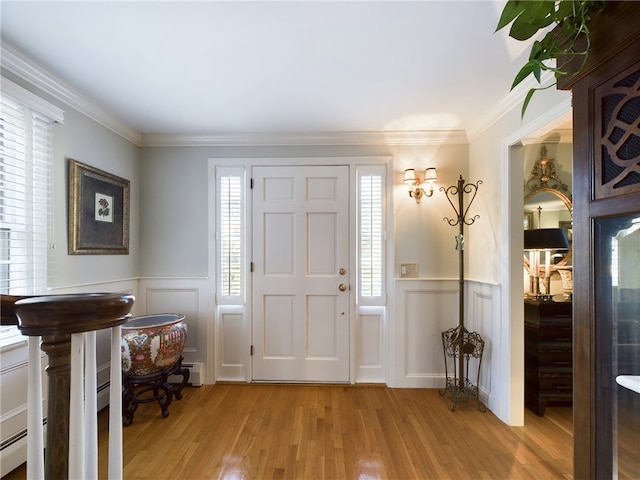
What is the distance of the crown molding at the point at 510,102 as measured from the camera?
1860 mm

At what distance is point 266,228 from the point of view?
9.39 feet

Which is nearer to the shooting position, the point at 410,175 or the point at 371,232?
the point at 410,175

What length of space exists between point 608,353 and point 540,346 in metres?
1.93

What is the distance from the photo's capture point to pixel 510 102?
215 centimetres

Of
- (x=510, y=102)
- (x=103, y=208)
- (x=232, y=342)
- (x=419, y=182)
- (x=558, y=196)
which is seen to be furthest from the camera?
(x=232, y=342)

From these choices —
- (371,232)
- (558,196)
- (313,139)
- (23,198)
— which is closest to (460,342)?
(371,232)

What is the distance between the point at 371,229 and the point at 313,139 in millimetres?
1046

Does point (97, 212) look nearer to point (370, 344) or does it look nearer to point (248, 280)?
point (248, 280)

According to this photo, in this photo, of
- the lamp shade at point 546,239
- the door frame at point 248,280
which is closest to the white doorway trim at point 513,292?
the lamp shade at point 546,239

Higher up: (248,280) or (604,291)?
(604,291)

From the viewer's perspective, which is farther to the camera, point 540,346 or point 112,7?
point 540,346

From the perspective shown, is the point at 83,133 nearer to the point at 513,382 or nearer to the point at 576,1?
the point at 576,1

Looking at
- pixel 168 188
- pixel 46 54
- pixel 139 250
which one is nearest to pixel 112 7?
pixel 46 54

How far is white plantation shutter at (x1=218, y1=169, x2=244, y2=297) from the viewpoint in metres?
2.88
